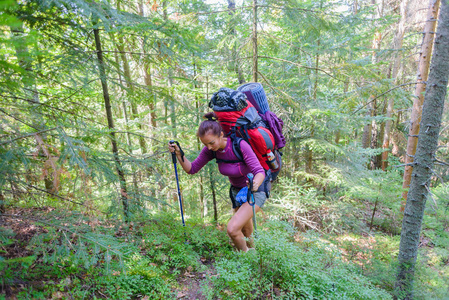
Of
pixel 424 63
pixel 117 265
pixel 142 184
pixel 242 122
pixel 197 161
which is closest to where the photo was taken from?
pixel 117 265

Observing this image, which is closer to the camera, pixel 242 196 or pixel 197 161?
pixel 242 196

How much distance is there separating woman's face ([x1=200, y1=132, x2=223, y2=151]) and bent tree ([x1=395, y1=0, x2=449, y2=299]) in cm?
410

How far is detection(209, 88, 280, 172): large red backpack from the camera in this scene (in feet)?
11.7

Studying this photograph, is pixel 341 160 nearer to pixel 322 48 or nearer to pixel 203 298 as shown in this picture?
pixel 322 48

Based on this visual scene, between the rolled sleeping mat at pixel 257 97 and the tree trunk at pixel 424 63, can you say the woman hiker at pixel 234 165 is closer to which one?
the rolled sleeping mat at pixel 257 97

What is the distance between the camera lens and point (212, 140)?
3.40 metres

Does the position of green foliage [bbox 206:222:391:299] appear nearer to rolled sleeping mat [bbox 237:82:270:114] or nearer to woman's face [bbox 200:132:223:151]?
woman's face [bbox 200:132:223:151]

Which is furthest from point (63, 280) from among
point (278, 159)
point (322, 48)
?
point (322, 48)

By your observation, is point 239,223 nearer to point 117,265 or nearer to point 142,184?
point 117,265

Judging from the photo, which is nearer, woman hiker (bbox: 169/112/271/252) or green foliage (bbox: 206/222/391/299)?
green foliage (bbox: 206/222/391/299)

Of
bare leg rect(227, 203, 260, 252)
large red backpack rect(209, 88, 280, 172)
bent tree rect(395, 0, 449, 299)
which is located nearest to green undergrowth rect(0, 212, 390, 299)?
bare leg rect(227, 203, 260, 252)

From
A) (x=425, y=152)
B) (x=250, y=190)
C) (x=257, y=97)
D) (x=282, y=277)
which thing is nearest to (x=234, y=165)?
(x=250, y=190)

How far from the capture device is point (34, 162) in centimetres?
278

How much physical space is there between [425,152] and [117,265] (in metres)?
5.92
